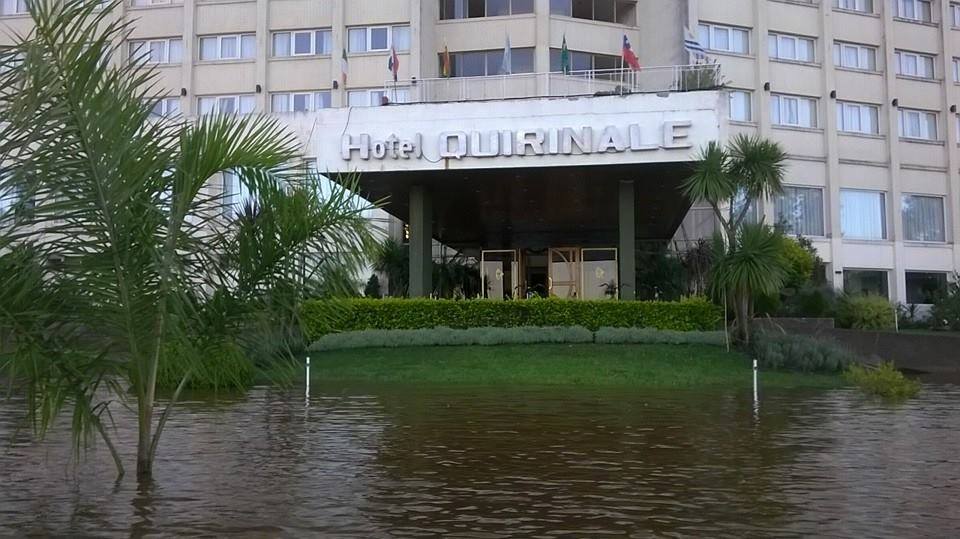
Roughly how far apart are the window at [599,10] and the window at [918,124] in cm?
1525

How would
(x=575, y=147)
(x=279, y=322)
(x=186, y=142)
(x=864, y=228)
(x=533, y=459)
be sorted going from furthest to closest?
(x=864, y=228), (x=575, y=147), (x=533, y=459), (x=279, y=322), (x=186, y=142)

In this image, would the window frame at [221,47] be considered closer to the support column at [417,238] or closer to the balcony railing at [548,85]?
the balcony railing at [548,85]

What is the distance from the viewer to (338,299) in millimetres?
8961

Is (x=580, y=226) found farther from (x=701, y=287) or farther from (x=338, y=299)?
(x=338, y=299)

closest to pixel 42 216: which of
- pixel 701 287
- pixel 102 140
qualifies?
pixel 102 140

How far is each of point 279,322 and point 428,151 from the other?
16807mm

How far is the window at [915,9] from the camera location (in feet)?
153

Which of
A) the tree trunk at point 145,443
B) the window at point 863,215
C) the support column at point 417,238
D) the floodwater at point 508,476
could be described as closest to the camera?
the floodwater at point 508,476

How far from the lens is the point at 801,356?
2280 cm

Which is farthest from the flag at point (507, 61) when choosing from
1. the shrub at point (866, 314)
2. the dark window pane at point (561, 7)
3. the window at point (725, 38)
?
the shrub at point (866, 314)

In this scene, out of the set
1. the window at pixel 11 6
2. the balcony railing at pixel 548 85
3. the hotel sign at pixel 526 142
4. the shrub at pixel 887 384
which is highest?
the window at pixel 11 6

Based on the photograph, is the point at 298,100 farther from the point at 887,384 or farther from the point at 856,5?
the point at 887,384

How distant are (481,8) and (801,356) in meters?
24.5

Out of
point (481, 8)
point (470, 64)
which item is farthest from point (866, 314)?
point (481, 8)
